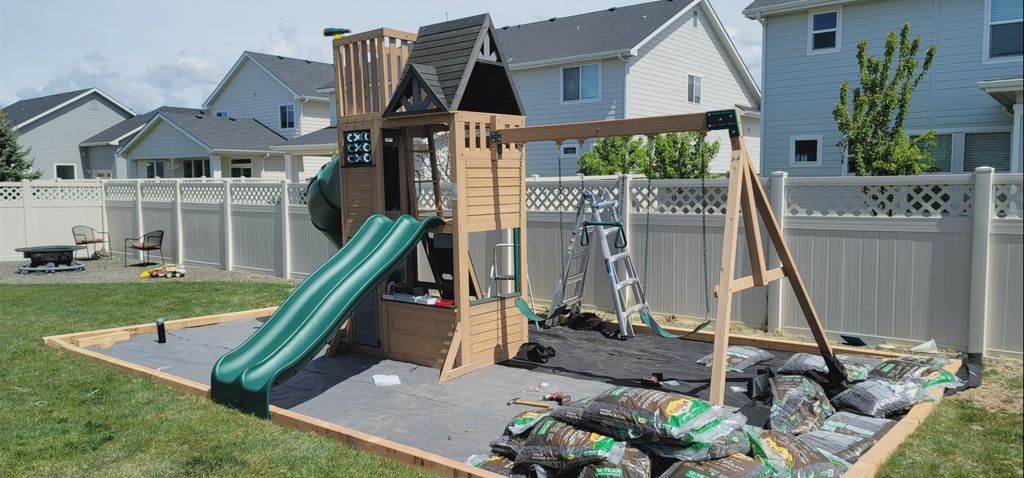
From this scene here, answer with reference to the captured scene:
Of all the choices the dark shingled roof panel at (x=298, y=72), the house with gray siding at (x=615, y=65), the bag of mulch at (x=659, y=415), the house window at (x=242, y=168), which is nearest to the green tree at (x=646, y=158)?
the house with gray siding at (x=615, y=65)

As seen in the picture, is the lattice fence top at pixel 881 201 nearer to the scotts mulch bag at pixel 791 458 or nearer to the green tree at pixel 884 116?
the scotts mulch bag at pixel 791 458

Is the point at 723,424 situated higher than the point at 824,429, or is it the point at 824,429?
the point at 723,424

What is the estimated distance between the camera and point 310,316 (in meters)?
6.36

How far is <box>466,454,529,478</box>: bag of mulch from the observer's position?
176 inches

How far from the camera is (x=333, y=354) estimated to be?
791cm

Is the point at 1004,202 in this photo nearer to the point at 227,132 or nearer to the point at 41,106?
the point at 227,132

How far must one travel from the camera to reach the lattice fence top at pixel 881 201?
282 inches

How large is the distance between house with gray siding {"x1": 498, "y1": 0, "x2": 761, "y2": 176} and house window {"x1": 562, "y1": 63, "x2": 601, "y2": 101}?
1.1 inches

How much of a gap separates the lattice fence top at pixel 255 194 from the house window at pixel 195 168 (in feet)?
49.5

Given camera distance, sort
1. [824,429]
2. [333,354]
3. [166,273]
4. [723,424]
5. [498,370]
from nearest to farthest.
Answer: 1. [723,424]
2. [824,429]
3. [498,370]
4. [333,354]
5. [166,273]

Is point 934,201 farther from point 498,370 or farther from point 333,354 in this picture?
point 333,354

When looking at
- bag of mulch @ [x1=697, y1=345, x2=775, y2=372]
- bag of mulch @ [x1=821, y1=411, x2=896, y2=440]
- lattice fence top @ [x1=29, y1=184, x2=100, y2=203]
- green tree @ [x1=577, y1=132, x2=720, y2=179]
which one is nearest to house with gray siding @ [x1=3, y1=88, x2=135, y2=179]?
lattice fence top @ [x1=29, y1=184, x2=100, y2=203]

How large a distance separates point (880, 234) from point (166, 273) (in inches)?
475

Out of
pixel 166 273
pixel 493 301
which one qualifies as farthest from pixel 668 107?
pixel 493 301
